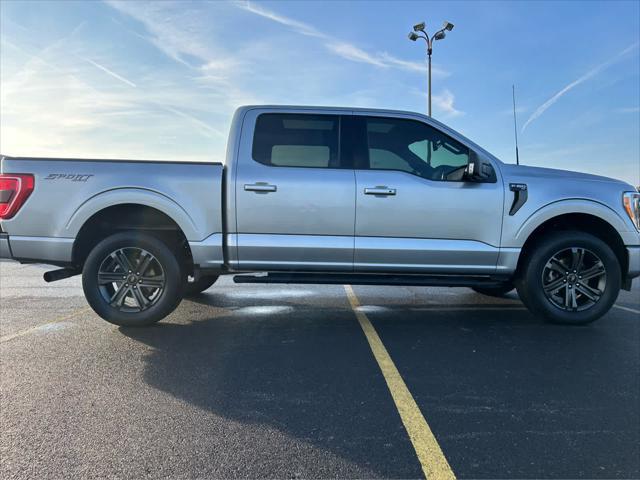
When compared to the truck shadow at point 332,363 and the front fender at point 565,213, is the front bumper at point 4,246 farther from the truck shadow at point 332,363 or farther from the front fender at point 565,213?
the front fender at point 565,213

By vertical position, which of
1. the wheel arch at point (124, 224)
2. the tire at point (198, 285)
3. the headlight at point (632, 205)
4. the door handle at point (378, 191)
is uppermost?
the door handle at point (378, 191)

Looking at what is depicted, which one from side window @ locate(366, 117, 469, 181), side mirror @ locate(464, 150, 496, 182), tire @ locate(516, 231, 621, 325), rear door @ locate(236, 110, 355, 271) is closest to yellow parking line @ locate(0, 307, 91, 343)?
rear door @ locate(236, 110, 355, 271)

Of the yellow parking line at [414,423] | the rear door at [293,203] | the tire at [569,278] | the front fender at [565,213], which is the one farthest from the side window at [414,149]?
the yellow parking line at [414,423]

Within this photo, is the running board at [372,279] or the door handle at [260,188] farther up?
the door handle at [260,188]

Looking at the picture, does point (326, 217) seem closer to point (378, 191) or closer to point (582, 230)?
point (378, 191)

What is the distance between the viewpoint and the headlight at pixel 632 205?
4.32m

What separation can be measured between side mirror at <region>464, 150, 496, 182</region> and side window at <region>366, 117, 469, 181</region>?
0.51 feet

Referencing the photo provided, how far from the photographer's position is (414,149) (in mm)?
4410

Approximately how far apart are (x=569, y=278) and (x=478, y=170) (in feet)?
5.12

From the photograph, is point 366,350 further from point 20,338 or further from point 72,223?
point 20,338

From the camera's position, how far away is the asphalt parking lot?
7.09 ft

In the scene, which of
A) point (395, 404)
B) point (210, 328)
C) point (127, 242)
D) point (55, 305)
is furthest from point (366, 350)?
point (55, 305)

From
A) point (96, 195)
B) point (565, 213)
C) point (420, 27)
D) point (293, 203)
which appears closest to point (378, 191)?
point (293, 203)

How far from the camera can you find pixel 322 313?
197 inches
